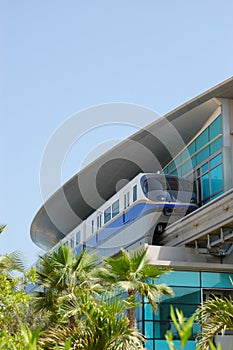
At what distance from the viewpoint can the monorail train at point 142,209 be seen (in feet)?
99.1

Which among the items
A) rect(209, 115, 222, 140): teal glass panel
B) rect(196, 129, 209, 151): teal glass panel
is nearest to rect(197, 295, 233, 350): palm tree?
rect(209, 115, 222, 140): teal glass panel

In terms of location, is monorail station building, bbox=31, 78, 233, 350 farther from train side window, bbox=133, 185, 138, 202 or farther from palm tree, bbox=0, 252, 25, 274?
palm tree, bbox=0, 252, 25, 274

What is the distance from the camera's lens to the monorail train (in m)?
30.2

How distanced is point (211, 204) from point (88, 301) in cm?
1702

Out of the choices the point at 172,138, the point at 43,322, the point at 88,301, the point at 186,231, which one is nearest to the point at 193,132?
the point at 172,138

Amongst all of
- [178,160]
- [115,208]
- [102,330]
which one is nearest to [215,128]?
[178,160]

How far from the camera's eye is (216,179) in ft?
99.0

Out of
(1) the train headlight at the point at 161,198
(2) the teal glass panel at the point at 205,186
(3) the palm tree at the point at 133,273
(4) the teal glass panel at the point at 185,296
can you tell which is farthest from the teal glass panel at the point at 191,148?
(3) the palm tree at the point at 133,273

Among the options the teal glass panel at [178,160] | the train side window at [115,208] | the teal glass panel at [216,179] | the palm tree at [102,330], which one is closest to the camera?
the palm tree at [102,330]

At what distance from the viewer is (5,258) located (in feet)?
62.1

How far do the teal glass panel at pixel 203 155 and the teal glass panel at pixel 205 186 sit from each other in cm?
107

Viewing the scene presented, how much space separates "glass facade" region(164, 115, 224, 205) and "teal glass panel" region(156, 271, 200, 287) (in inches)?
277

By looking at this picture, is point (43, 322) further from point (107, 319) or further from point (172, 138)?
point (107, 319)

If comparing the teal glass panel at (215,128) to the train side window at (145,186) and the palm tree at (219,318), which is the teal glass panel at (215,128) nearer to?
the train side window at (145,186)
